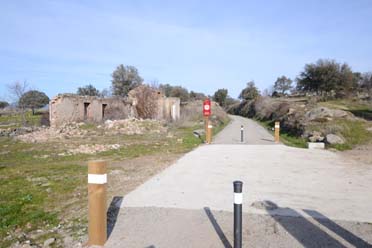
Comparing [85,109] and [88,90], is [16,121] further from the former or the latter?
[88,90]

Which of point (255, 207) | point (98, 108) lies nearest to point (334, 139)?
point (255, 207)

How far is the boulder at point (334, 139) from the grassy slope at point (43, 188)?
7.29m

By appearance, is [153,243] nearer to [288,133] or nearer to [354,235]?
[354,235]

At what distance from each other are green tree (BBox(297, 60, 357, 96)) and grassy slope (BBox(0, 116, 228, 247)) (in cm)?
3573

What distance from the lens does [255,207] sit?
6758mm

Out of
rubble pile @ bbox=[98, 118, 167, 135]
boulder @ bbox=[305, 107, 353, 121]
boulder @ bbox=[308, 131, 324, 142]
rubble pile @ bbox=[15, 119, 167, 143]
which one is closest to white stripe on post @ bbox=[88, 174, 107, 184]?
boulder @ bbox=[308, 131, 324, 142]

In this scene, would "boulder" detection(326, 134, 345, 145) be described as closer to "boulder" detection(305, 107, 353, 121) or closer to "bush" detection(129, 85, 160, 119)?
"boulder" detection(305, 107, 353, 121)

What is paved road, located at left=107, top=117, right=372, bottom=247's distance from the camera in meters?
5.17

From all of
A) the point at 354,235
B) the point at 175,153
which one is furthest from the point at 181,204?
the point at 175,153

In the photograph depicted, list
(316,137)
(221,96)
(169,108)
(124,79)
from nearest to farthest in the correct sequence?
1. (316,137)
2. (169,108)
3. (124,79)
4. (221,96)

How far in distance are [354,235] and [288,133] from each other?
21139 millimetres

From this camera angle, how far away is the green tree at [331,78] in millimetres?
46188

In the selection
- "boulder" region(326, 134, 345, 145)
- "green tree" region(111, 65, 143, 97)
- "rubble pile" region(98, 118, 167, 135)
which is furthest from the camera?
"green tree" region(111, 65, 143, 97)

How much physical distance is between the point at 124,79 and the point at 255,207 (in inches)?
2155
